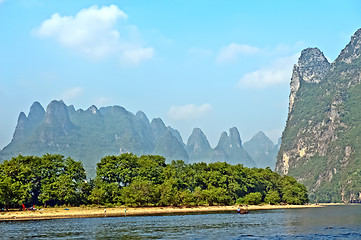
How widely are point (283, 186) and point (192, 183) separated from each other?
164 ft

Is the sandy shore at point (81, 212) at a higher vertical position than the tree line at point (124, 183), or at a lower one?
lower

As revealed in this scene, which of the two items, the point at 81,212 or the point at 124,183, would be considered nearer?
the point at 81,212

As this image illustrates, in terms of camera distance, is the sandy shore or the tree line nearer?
the sandy shore

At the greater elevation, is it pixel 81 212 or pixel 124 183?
pixel 124 183

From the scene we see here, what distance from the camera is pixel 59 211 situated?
10288cm

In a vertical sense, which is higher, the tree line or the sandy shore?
the tree line

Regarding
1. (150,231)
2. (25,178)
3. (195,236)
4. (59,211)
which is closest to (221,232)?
(195,236)

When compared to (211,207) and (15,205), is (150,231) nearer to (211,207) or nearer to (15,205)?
(15,205)

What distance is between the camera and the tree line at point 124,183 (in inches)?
4195

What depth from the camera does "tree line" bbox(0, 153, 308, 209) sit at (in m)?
107

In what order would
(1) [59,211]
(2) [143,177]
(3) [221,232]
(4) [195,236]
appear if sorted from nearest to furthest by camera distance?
(4) [195,236] < (3) [221,232] < (1) [59,211] < (2) [143,177]

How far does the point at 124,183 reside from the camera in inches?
4968

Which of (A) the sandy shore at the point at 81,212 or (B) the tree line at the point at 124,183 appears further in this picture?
(B) the tree line at the point at 124,183

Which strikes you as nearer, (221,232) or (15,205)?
(221,232)
